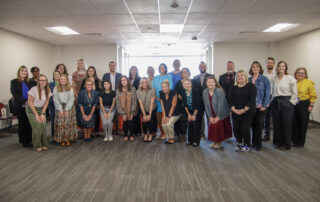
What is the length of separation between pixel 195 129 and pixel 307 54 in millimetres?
5172

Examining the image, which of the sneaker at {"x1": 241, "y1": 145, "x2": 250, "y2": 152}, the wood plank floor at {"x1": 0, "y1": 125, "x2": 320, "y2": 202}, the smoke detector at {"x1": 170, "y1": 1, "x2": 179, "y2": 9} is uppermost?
the smoke detector at {"x1": 170, "y1": 1, "x2": 179, "y2": 9}

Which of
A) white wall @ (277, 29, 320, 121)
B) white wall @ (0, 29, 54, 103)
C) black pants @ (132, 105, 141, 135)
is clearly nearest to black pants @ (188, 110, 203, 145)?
black pants @ (132, 105, 141, 135)

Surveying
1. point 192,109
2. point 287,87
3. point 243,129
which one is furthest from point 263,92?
point 192,109

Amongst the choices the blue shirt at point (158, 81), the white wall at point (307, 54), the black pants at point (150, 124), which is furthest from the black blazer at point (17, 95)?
the white wall at point (307, 54)

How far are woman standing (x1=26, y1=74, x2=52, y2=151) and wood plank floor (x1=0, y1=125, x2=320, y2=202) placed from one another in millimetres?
259

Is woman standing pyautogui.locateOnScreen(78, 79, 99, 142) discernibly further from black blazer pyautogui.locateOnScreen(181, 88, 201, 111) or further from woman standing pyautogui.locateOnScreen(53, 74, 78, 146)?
black blazer pyautogui.locateOnScreen(181, 88, 201, 111)

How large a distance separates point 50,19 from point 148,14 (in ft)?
7.47

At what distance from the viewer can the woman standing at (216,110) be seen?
3.96 meters

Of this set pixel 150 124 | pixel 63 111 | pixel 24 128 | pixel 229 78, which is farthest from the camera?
pixel 229 78

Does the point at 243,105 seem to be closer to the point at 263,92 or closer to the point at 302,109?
the point at 263,92

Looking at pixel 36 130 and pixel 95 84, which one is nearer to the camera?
pixel 36 130

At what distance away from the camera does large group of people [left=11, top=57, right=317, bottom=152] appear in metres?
3.91

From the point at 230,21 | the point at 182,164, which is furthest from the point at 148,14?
the point at 182,164

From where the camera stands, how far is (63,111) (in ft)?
13.9
